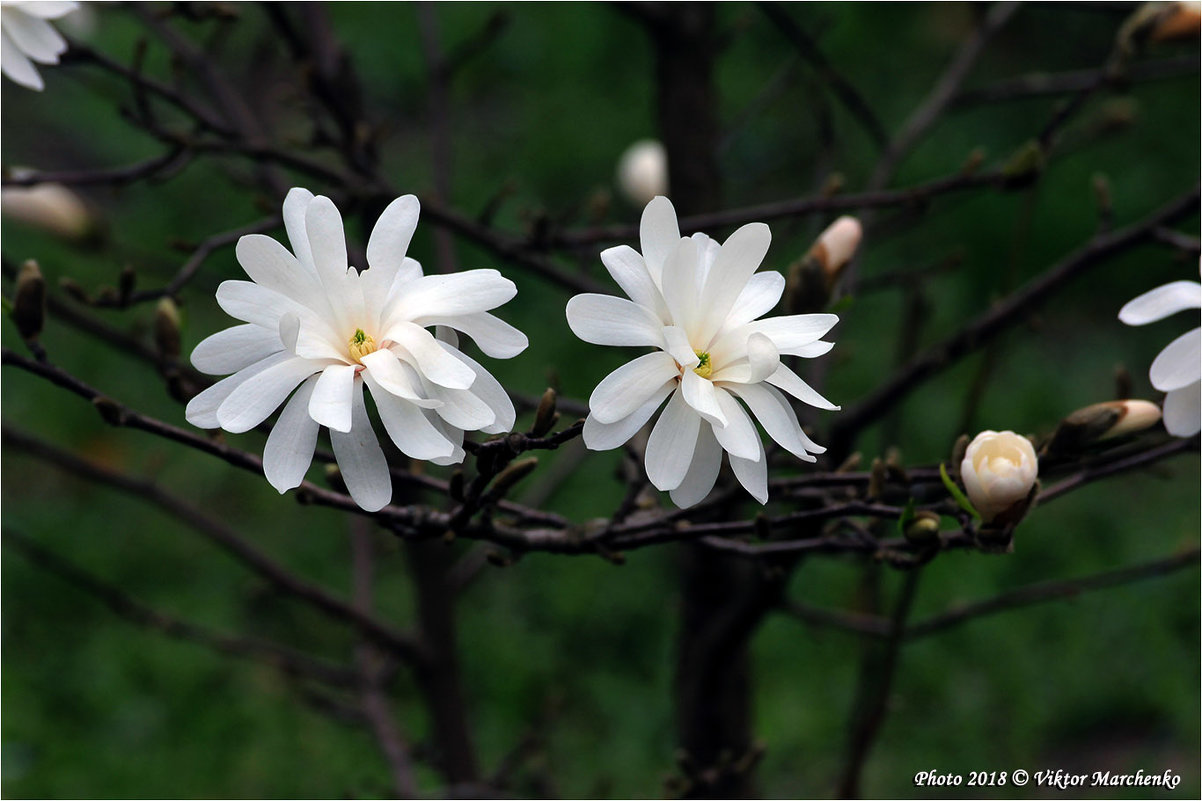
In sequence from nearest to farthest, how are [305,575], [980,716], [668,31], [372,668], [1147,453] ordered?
[1147,453], [668,31], [372,668], [980,716], [305,575]

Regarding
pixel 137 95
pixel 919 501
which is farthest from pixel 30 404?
pixel 919 501

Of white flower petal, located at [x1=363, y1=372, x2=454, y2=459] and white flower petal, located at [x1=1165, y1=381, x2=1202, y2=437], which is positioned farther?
white flower petal, located at [x1=1165, y1=381, x2=1202, y2=437]

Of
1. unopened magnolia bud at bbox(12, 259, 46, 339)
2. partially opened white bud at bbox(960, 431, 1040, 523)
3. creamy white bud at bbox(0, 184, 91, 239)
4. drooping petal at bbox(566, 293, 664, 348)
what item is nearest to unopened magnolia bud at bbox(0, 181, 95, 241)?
creamy white bud at bbox(0, 184, 91, 239)

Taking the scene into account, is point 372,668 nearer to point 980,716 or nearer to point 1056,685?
point 980,716

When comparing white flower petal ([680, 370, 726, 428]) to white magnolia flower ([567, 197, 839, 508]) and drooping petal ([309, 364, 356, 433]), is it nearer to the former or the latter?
white magnolia flower ([567, 197, 839, 508])

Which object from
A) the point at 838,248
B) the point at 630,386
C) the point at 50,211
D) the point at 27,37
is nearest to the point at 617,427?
the point at 630,386

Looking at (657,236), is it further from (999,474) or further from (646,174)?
(646,174)

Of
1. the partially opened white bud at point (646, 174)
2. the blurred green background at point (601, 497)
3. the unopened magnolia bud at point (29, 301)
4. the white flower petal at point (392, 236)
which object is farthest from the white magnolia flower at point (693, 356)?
the partially opened white bud at point (646, 174)
